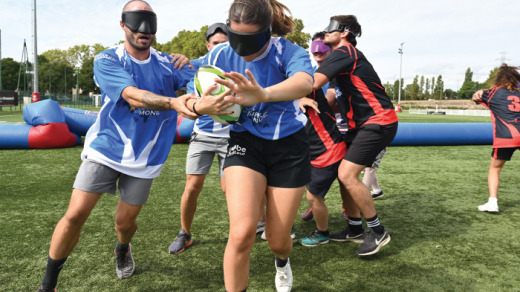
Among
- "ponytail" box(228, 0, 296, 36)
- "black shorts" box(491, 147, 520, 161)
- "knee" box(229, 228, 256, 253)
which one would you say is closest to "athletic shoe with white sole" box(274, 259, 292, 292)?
"knee" box(229, 228, 256, 253)

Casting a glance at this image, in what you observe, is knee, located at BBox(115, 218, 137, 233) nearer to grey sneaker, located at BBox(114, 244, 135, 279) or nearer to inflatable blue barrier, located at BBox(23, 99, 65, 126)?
grey sneaker, located at BBox(114, 244, 135, 279)

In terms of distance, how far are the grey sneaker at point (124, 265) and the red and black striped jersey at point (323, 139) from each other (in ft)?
6.91

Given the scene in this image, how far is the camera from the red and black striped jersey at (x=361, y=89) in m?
3.76

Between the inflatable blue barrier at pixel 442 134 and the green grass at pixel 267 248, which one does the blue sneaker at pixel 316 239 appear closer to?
the green grass at pixel 267 248

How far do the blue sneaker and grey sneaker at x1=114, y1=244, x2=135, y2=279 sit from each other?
71.1 inches

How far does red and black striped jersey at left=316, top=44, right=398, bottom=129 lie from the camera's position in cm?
376

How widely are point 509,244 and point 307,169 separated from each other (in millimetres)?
2834

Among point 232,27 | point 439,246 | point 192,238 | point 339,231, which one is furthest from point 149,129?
point 439,246

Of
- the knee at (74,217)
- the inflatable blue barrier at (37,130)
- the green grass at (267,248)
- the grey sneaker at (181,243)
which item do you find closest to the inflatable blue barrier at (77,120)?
the inflatable blue barrier at (37,130)

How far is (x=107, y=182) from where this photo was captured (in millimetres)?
2896

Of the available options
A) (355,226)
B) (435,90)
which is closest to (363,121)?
(355,226)

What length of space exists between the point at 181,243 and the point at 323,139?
189 centimetres

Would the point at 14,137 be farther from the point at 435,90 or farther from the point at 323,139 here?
the point at 435,90

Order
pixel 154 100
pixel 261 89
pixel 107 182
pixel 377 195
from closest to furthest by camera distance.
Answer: pixel 261 89 < pixel 154 100 < pixel 107 182 < pixel 377 195
